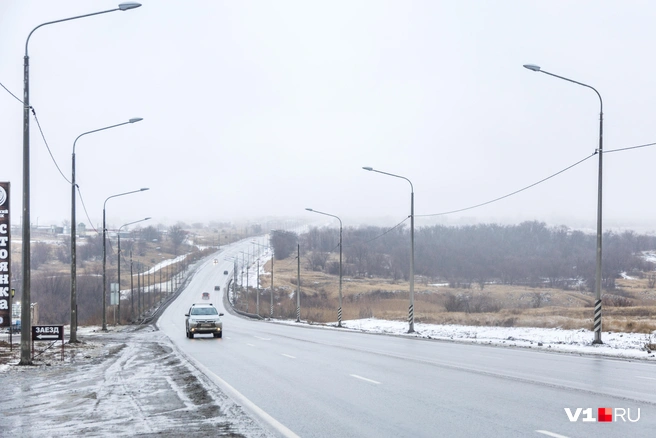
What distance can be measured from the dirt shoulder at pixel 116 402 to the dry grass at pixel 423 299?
116ft

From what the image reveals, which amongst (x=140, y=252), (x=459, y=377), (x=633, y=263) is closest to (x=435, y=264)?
(x=633, y=263)

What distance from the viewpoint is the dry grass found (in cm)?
6575

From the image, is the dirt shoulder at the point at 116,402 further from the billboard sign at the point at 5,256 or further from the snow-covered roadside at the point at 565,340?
the snow-covered roadside at the point at 565,340

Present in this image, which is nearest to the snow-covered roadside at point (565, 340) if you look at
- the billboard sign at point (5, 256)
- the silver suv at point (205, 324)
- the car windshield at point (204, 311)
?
the silver suv at point (205, 324)

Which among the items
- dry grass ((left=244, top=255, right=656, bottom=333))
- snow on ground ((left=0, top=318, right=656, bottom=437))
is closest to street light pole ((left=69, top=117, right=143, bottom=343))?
snow on ground ((left=0, top=318, right=656, bottom=437))

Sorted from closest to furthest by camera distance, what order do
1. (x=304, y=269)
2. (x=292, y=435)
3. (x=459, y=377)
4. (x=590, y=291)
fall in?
(x=292, y=435) < (x=459, y=377) < (x=590, y=291) < (x=304, y=269)

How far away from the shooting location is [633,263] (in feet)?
445

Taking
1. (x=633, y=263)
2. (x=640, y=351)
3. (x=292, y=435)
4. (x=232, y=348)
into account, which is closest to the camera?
(x=292, y=435)

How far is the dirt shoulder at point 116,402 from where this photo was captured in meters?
10.2

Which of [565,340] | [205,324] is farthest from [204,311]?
[565,340]

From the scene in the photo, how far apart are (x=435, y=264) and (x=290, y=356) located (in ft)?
433

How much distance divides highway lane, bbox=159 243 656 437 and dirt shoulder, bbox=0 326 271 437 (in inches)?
31.5

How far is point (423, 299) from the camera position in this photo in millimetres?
109062

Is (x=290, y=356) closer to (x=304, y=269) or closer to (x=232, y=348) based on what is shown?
(x=232, y=348)
